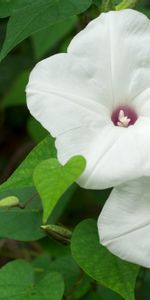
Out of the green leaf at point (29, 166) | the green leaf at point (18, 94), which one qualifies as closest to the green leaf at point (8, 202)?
the green leaf at point (29, 166)

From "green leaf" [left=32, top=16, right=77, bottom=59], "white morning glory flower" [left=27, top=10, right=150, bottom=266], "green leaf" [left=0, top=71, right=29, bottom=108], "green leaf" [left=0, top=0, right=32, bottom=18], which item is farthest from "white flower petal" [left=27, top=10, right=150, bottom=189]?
"green leaf" [left=0, top=71, right=29, bottom=108]

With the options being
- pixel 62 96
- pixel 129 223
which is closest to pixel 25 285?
pixel 129 223

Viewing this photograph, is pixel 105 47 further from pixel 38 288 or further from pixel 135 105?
pixel 38 288

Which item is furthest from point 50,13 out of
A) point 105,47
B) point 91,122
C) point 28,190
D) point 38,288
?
point 38,288

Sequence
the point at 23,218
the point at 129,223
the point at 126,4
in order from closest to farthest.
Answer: the point at 129,223
the point at 126,4
the point at 23,218

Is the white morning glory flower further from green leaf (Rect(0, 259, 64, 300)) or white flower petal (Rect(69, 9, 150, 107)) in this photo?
green leaf (Rect(0, 259, 64, 300))

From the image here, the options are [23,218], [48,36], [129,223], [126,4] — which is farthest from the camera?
[48,36]

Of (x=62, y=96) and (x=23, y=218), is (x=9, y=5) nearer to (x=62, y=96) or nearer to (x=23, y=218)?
(x=62, y=96)
